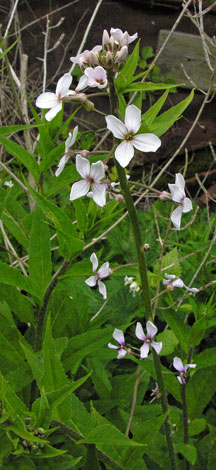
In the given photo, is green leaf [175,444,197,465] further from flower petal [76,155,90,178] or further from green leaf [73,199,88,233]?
flower petal [76,155,90,178]

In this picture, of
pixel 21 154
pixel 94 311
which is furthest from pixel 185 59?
pixel 21 154

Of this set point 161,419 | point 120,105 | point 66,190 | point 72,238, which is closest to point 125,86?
point 120,105

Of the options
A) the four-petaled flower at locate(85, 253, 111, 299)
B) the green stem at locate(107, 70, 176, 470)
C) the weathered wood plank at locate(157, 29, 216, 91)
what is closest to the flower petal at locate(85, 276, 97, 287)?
the four-petaled flower at locate(85, 253, 111, 299)

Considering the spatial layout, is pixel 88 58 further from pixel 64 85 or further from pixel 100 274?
pixel 100 274

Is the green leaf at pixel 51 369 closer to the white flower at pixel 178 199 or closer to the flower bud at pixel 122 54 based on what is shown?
the white flower at pixel 178 199

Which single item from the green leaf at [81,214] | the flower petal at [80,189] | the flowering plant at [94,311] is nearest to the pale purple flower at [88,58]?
the flowering plant at [94,311]

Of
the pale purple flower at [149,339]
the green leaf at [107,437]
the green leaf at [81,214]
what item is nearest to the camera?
the green leaf at [107,437]
